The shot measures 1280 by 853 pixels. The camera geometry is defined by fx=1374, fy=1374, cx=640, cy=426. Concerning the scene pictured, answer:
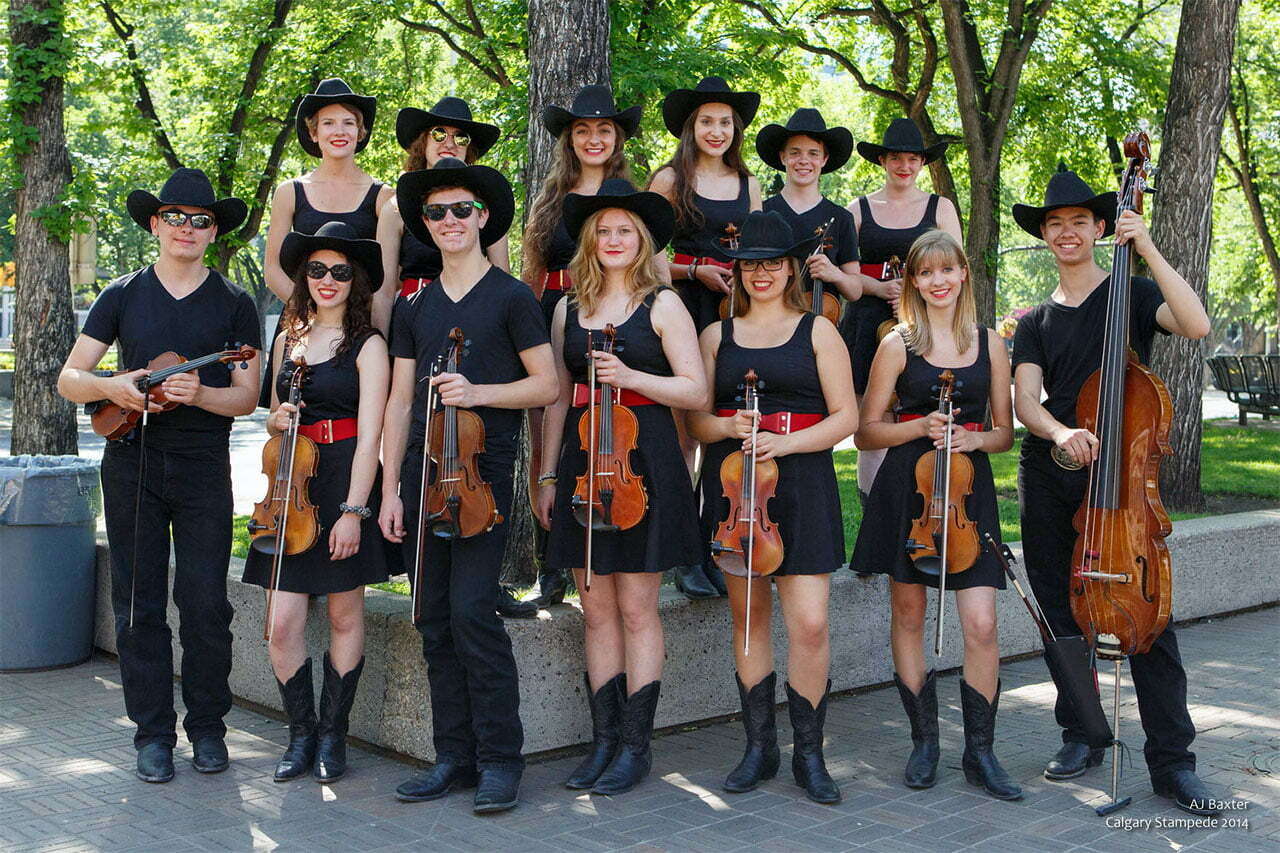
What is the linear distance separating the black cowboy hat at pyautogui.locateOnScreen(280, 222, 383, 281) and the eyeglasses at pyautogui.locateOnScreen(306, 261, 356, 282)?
63 millimetres

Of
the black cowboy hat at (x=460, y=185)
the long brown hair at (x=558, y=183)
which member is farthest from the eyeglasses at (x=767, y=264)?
the black cowboy hat at (x=460, y=185)

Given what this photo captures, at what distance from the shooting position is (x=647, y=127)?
57.2 ft

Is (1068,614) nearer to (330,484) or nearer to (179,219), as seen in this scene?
(330,484)

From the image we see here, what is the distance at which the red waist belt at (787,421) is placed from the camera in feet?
16.8

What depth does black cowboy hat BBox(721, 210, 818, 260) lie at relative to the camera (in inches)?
202

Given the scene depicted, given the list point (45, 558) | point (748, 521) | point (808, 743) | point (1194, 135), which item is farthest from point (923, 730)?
point (1194, 135)

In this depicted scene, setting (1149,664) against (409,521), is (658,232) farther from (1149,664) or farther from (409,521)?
(1149,664)

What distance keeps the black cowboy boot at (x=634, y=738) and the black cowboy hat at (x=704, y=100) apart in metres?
2.57

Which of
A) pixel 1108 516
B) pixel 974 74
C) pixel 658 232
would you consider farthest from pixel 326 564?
pixel 974 74

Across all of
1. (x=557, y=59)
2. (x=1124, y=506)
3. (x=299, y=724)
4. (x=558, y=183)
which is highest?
(x=557, y=59)

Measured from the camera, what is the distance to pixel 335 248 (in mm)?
5309

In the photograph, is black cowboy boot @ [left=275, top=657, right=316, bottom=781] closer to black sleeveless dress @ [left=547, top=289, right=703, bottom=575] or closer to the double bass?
black sleeveless dress @ [left=547, top=289, right=703, bottom=575]

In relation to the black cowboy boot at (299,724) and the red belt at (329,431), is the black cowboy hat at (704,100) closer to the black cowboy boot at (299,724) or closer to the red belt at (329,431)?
the red belt at (329,431)

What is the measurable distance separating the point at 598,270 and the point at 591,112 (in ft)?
2.91
